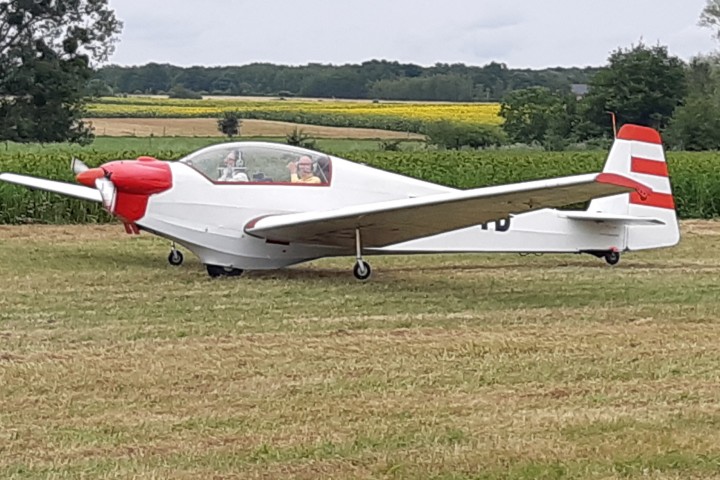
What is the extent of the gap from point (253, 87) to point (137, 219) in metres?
76.5

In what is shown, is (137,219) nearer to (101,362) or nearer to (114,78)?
(101,362)

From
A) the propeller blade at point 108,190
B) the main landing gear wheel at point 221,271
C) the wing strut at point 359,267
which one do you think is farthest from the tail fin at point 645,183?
the propeller blade at point 108,190

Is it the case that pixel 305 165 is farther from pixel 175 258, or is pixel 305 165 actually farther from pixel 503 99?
pixel 503 99

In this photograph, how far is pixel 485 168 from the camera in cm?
2347

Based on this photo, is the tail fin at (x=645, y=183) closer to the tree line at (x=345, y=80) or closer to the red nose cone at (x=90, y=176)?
the red nose cone at (x=90, y=176)

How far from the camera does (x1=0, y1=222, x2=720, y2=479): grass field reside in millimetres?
5430

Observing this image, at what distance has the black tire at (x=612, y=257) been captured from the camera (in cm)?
1406

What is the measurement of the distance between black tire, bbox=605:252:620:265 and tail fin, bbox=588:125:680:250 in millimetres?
160

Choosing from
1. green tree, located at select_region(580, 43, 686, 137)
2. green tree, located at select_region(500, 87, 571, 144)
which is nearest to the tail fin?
green tree, located at select_region(500, 87, 571, 144)

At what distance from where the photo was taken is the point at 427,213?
1146 centimetres

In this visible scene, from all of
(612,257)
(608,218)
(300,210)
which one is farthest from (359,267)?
(612,257)

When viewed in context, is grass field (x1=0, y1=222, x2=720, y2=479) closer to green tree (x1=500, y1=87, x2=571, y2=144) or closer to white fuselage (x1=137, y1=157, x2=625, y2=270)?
white fuselage (x1=137, y1=157, x2=625, y2=270)

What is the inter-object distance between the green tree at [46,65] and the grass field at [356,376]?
3969 cm

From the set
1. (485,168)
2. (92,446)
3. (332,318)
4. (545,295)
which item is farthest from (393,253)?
(485,168)
